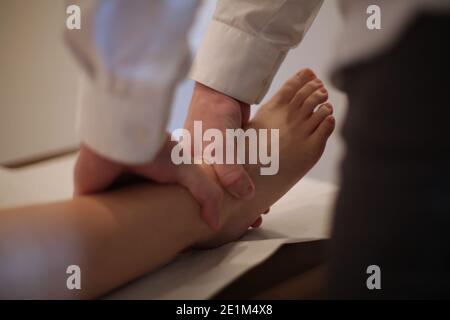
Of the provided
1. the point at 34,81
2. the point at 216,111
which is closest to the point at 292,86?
the point at 216,111

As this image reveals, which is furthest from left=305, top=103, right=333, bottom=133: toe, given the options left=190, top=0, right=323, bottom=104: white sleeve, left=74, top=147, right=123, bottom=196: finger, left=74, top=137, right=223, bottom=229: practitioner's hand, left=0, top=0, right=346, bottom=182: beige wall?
left=0, top=0, right=346, bottom=182: beige wall

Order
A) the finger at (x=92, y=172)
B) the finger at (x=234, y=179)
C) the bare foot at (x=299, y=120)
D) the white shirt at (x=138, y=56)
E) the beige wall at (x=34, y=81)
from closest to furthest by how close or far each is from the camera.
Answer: the white shirt at (x=138, y=56) < the finger at (x=92, y=172) < the finger at (x=234, y=179) < the bare foot at (x=299, y=120) < the beige wall at (x=34, y=81)

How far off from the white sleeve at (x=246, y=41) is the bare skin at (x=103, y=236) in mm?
162

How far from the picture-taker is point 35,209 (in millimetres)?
452

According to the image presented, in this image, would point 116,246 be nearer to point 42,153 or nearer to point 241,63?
point 241,63

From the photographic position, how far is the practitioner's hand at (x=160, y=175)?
48cm

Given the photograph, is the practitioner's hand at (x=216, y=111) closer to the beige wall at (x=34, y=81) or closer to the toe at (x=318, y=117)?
the toe at (x=318, y=117)

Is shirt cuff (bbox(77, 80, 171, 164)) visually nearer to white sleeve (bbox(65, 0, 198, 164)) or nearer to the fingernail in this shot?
white sleeve (bbox(65, 0, 198, 164))

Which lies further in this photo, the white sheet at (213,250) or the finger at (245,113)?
the finger at (245,113)

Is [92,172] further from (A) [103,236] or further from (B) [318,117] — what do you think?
(B) [318,117]

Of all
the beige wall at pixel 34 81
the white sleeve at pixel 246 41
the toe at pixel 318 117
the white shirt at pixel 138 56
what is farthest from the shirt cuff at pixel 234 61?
the beige wall at pixel 34 81

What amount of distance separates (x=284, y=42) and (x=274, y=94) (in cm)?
10

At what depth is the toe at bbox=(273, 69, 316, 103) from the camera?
764 mm
